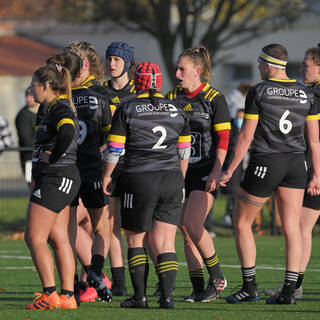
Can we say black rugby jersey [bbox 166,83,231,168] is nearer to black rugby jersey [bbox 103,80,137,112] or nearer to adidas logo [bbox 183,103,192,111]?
adidas logo [bbox 183,103,192,111]

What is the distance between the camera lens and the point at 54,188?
26.3 ft

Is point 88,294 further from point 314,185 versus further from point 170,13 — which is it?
point 170,13

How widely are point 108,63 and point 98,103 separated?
0.77 m

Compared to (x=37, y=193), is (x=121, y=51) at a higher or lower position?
higher

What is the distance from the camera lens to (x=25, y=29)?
136 feet

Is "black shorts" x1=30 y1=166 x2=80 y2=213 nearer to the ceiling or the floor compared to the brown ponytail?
nearer to the floor

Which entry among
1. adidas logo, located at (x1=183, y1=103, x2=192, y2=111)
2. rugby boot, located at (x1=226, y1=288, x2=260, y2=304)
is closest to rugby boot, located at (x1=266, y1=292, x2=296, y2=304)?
rugby boot, located at (x1=226, y1=288, x2=260, y2=304)

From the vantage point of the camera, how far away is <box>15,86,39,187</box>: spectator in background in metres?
16.3

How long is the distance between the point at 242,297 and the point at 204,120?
1668 mm

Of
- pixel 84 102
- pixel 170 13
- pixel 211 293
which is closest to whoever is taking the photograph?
pixel 84 102

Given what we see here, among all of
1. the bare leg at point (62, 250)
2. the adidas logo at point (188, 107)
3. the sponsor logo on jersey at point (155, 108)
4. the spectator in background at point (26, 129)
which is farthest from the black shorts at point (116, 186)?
the spectator in background at point (26, 129)

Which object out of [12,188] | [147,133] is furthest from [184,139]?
[12,188]

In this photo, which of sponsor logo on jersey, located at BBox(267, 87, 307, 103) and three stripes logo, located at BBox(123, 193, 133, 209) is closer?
three stripes logo, located at BBox(123, 193, 133, 209)

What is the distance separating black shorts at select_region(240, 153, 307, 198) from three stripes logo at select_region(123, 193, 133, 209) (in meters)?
1.13
